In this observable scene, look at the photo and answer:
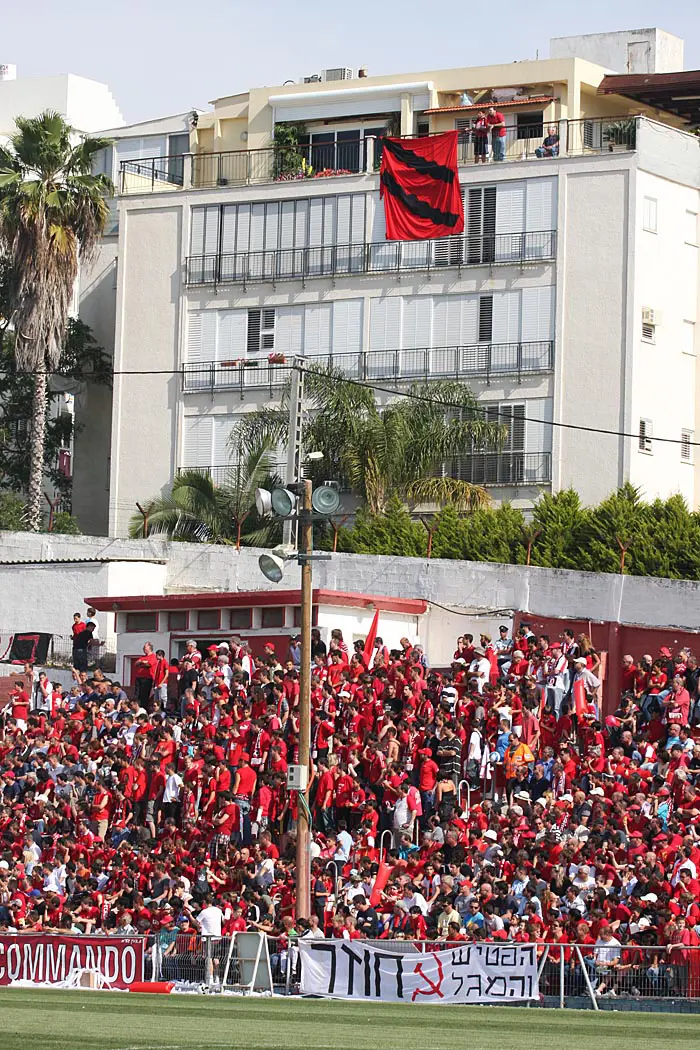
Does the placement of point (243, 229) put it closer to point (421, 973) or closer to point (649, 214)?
point (649, 214)

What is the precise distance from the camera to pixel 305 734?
96.0 ft

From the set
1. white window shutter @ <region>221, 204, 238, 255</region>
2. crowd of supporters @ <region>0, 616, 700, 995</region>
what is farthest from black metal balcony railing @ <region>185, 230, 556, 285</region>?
crowd of supporters @ <region>0, 616, 700, 995</region>

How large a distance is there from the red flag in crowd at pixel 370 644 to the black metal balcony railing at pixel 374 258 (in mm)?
18551

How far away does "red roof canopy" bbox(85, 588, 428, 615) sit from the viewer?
39875 millimetres

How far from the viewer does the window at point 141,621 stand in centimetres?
4194

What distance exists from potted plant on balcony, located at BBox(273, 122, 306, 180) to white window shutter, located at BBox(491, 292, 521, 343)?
7666 millimetres

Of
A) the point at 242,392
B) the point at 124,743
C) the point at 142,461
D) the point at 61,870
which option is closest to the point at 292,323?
the point at 242,392

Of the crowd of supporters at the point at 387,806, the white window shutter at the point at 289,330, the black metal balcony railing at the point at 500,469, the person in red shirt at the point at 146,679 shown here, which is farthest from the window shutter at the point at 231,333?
the crowd of supporters at the point at 387,806

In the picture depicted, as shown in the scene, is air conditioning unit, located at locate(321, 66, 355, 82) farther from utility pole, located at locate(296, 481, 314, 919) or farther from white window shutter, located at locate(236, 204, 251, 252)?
utility pole, located at locate(296, 481, 314, 919)

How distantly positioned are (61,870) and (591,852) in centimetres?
883

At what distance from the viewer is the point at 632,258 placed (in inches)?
2120

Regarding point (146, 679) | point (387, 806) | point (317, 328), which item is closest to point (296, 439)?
point (146, 679)

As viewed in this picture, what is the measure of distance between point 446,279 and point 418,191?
255 cm

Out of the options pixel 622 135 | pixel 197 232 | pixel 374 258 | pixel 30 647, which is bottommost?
pixel 30 647
